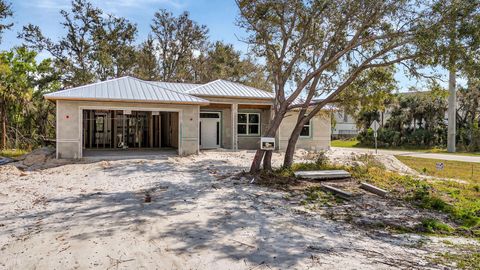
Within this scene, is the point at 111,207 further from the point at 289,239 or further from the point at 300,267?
the point at 300,267

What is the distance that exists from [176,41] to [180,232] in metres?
29.5

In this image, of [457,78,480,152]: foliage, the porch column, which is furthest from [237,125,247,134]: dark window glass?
[457,78,480,152]: foliage

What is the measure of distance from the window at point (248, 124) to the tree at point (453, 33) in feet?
43.0

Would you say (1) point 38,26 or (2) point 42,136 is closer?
(2) point 42,136

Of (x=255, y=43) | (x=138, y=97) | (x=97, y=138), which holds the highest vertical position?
(x=255, y=43)

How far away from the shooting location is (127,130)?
74.4 ft

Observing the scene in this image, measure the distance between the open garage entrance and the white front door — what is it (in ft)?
5.38

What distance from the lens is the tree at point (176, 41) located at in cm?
3262

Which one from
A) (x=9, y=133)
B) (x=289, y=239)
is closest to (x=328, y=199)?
(x=289, y=239)

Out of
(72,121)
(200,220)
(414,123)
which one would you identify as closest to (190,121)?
(72,121)

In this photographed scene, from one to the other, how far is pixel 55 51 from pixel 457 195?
30297 millimetres

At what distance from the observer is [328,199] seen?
900 centimetres

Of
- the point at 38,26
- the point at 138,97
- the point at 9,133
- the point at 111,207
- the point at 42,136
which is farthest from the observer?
the point at 38,26

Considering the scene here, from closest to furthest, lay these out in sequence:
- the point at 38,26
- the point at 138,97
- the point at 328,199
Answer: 1. the point at 328,199
2. the point at 138,97
3. the point at 38,26
